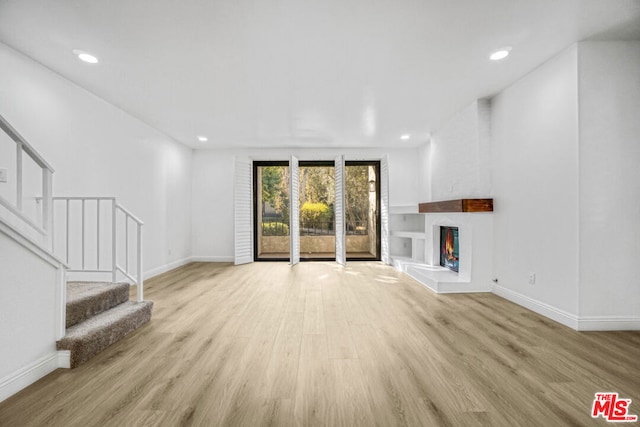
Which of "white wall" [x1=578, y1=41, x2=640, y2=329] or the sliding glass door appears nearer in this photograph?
"white wall" [x1=578, y1=41, x2=640, y2=329]

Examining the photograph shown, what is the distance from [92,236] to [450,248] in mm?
4943

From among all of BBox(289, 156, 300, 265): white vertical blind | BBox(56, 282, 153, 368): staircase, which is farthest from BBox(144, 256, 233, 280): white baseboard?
BBox(56, 282, 153, 368): staircase

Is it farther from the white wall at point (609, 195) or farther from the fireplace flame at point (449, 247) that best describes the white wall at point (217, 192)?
the white wall at point (609, 195)

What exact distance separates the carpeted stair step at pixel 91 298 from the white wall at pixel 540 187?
13.7ft

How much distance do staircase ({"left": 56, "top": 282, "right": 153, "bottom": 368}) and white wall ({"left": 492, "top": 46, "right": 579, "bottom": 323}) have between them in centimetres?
389

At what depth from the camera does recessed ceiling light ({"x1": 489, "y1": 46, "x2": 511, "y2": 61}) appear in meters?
2.65

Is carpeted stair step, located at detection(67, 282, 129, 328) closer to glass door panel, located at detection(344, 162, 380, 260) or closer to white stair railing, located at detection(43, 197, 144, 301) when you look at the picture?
white stair railing, located at detection(43, 197, 144, 301)

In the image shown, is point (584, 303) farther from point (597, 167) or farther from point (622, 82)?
point (622, 82)

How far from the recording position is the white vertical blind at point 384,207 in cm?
611

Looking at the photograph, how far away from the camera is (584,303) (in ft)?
8.42

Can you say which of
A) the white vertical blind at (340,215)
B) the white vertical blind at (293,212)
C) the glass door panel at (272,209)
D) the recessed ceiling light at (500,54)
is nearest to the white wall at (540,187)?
the recessed ceiling light at (500,54)

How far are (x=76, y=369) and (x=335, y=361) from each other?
1.75 meters

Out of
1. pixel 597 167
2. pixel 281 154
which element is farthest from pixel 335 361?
pixel 281 154

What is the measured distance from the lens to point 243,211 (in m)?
6.07
